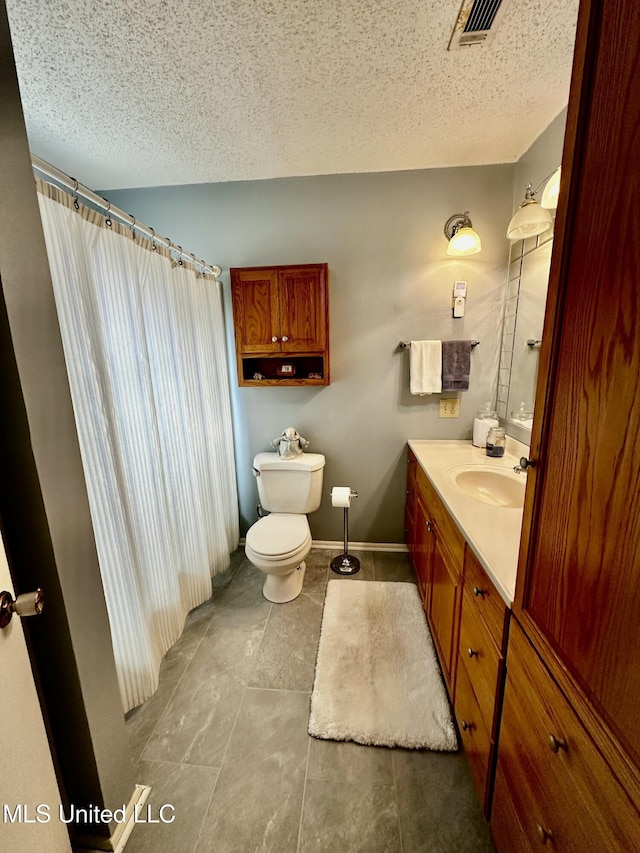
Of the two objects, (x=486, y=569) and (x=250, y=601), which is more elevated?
(x=486, y=569)

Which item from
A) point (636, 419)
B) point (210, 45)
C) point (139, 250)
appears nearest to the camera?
point (636, 419)

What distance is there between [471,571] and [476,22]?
179 centimetres

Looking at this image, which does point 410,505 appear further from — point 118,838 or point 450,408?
point 118,838

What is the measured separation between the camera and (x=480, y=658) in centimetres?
98

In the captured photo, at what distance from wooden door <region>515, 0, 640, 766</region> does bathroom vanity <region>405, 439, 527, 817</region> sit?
0.28m

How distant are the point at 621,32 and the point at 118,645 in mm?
2002

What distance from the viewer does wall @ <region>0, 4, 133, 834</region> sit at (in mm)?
709

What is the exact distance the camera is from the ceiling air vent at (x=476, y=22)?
0.99m

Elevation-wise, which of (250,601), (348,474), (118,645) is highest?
(348,474)

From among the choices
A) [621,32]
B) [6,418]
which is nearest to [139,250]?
[6,418]

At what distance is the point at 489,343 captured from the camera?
2.03 metres

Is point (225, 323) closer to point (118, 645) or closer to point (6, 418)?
point (6, 418)

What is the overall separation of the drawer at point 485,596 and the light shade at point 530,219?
4.88 feet

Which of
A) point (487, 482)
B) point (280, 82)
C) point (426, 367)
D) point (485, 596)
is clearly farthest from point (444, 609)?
point (280, 82)
